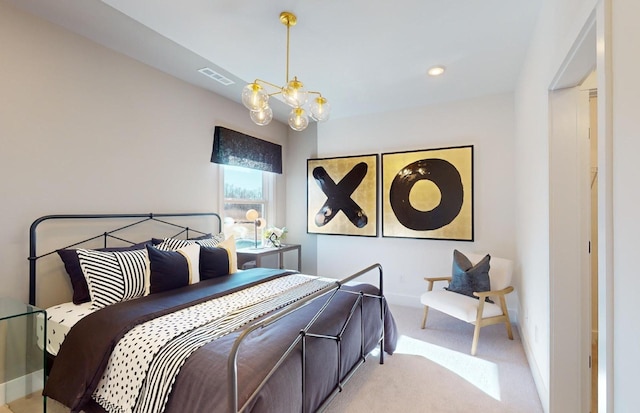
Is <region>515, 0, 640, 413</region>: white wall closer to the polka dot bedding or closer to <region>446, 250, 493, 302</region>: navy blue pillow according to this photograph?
the polka dot bedding

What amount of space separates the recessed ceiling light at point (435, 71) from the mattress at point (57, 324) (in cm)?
347

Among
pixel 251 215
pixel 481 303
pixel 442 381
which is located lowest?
pixel 442 381

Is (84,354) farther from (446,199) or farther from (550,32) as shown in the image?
(446,199)

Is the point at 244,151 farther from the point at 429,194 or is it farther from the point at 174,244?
the point at 429,194

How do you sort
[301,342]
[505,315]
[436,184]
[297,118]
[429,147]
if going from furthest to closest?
[429,147] → [436,184] → [505,315] → [297,118] → [301,342]

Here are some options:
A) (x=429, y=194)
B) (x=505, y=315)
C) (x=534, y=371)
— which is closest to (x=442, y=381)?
(x=534, y=371)

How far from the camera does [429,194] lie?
3.90 meters

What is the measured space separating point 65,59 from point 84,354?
2.21m

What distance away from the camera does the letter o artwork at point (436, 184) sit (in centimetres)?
377

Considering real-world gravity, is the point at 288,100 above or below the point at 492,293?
above

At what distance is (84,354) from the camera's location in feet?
5.35

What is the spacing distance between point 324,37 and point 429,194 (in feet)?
7.66

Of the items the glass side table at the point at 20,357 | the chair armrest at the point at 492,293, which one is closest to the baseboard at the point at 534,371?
the chair armrest at the point at 492,293

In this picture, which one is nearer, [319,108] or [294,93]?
[294,93]
